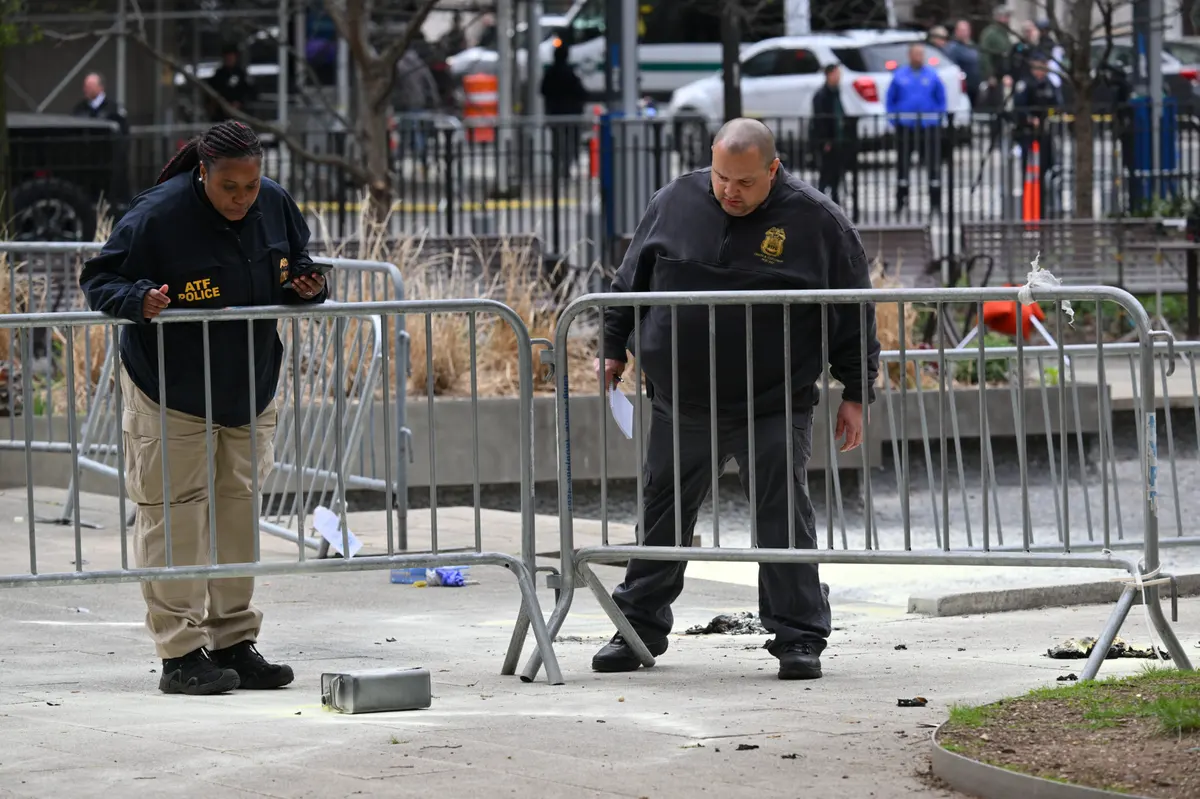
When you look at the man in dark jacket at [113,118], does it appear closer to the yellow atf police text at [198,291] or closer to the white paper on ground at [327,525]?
the white paper on ground at [327,525]

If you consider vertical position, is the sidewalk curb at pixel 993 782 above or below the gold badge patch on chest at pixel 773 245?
below

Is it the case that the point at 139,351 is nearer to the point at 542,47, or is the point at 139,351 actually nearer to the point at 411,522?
the point at 411,522

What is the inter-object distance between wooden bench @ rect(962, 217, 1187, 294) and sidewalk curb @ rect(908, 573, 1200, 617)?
9.28 metres

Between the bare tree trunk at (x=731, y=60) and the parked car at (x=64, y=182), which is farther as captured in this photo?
the parked car at (x=64, y=182)

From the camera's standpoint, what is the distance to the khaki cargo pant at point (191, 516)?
636 cm

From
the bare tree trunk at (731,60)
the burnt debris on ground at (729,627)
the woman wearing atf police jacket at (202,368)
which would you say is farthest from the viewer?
the bare tree trunk at (731,60)

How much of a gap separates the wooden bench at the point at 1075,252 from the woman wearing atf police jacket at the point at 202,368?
467 inches

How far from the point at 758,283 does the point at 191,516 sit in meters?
1.91

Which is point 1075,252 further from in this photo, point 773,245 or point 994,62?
point 773,245

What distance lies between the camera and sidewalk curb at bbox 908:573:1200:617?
8086mm

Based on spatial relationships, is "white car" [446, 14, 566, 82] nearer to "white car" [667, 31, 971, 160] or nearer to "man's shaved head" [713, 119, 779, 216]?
"white car" [667, 31, 971, 160]

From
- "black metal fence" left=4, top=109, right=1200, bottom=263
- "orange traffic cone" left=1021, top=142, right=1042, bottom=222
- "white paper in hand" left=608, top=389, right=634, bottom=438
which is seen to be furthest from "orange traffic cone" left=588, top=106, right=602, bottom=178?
"white paper in hand" left=608, top=389, right=634, bottom=438

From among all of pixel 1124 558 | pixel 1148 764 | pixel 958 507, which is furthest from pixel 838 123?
pixel 1148 764

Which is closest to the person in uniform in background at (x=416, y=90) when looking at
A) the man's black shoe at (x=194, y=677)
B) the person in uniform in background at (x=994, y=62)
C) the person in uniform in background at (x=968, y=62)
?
the person in uniform in background at (x=994, y=62)
